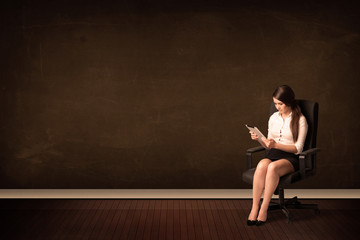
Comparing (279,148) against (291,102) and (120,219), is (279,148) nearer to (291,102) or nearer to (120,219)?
(291,102)

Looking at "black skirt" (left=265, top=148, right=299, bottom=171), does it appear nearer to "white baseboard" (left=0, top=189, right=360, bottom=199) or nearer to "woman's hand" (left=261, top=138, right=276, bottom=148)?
"woman's hand" (left=261, top=138, right=276, bottom=148)

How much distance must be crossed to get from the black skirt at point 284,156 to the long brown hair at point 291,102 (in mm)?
177

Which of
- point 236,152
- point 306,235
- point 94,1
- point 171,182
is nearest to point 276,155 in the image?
point 306,235

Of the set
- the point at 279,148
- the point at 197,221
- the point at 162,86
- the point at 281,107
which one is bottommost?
the point at 197,221

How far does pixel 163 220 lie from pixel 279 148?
1341mm

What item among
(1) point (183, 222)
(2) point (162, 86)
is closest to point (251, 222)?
(1) point (183, 222)

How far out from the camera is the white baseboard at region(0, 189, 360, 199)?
577cm

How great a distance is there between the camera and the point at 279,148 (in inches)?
192

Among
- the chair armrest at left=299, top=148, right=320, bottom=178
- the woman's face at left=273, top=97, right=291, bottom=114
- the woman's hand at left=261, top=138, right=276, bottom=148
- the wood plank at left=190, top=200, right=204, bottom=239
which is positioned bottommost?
the wood plank at left=190, top=200, right=204, bottom=239

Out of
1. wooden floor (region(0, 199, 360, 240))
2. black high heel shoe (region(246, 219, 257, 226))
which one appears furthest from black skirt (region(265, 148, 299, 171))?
black high heel shoe (region(246, 219, 257, 226))

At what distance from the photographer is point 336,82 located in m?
6.12

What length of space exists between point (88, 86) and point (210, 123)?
1590 millimetres

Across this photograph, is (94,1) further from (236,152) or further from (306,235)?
(306,235)

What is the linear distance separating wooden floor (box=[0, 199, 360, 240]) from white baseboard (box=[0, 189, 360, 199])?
0.63 ft
